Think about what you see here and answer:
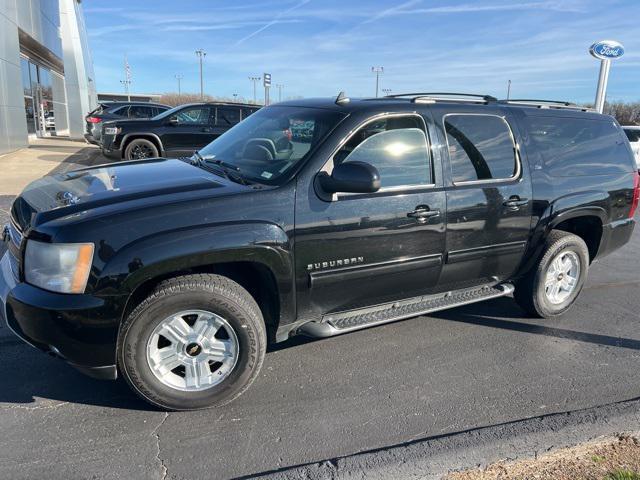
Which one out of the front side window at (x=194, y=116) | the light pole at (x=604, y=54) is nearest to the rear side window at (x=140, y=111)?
the front side window at (x=194, y=116)

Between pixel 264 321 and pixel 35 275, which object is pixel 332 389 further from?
pixel 35 275

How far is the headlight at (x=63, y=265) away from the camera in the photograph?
2635 mm

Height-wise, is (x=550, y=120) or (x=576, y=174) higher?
(x=550, y=120)

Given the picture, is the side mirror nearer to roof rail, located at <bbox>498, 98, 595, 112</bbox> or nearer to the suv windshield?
the suv windshield

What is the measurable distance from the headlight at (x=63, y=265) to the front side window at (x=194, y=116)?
33.8 ft

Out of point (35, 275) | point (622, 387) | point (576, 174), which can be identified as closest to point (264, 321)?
point (35, 275)

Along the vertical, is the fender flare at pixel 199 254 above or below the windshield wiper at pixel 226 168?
below

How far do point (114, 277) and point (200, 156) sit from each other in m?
1.68

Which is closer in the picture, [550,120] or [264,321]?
[264,321]

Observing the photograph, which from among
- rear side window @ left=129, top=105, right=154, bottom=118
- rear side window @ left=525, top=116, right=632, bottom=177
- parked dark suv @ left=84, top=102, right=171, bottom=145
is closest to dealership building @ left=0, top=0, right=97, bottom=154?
parked dark suv @ left=84, top=102, right=171, bottom=145

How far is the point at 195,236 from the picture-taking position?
280 cm

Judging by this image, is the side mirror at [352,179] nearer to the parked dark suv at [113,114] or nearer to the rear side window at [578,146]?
the rear side window at [578,146]

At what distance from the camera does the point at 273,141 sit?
3779 millimetres

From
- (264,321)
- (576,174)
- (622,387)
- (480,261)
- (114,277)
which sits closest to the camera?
(114,277)
